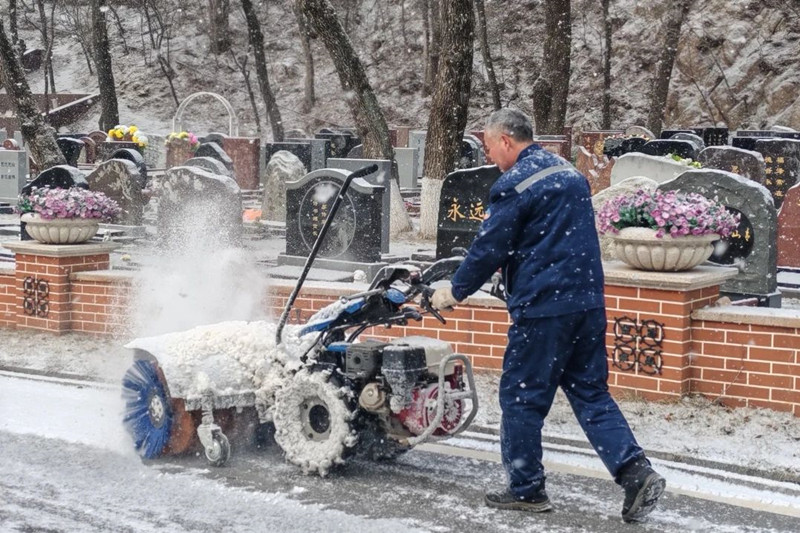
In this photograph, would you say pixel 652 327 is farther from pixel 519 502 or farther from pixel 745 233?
pixel 745 233

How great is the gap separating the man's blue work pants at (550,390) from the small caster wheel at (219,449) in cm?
160

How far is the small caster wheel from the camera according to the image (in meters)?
6.12

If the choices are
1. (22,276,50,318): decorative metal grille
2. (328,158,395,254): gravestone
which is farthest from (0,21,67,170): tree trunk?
(22,276,50,318): decorative metal grille

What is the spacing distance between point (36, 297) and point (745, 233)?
651cm

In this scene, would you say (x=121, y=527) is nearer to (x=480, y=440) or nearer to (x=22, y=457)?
(x=22, y=457)

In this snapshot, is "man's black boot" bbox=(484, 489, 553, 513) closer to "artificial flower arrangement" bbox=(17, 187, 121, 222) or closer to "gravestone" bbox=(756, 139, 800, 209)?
"artificial flower arrangement" bbox=(17, 187, 121, 222)

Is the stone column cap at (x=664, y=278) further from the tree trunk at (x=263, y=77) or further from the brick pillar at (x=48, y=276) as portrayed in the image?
the tree trunk at (x=263, y=77)

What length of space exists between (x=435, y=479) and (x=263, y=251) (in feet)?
38.7

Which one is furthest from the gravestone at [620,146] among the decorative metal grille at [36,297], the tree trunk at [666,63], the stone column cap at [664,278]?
the stone column cap at [664,278]

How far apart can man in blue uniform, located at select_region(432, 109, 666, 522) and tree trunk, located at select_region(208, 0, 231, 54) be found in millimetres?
53803

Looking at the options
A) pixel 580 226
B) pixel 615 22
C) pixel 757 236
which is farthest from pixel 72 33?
pixel 580 226

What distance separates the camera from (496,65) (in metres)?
53.4

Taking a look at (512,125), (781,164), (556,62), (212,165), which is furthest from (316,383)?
(556,62)

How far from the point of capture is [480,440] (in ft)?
22.5
